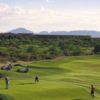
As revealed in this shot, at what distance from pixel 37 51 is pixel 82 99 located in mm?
80151

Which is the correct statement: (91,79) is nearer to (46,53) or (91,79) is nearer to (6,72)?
(6,72)

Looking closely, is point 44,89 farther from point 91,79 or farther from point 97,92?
point 91,79

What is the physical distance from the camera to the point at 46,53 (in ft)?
385

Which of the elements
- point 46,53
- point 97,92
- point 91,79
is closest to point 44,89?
point 97,92

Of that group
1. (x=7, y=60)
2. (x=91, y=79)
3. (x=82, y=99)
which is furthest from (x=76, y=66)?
(x=82, y=99)

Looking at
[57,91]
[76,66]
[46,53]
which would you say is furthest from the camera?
[46,53]

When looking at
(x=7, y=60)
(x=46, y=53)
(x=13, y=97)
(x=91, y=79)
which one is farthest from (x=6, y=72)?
(x=46, y=53)

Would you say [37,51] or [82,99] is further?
[37,51]

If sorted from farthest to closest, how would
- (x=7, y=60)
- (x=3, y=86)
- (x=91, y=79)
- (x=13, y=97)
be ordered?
(x=7, y=60), (x=91, y=79), (x=3, y=86), (x=13, y=97)

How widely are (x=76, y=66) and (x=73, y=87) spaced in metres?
32.6

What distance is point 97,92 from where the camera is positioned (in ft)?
153

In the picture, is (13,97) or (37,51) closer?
(13,97)

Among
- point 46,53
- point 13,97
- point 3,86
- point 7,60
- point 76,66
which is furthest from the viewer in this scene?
point 46,53

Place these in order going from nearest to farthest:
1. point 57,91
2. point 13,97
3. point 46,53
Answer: point 13,97 < point 57,91 < point 46,53
